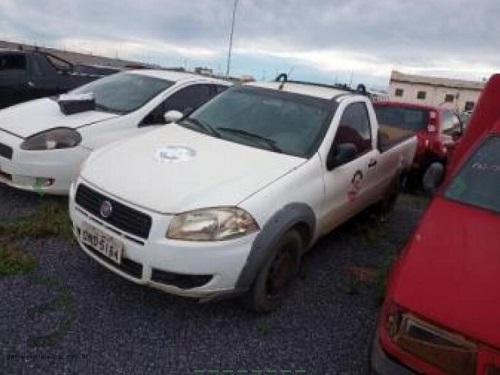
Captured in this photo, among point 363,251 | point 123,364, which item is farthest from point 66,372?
point 363,251

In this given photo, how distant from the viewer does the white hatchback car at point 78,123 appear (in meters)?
4.87

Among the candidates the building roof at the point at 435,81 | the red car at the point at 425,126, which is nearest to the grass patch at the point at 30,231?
the red car at the point at 425,126

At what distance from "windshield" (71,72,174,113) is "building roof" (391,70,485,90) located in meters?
54.5

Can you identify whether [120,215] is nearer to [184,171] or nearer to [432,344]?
[184,171]

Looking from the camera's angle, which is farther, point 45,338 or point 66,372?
point 45,338

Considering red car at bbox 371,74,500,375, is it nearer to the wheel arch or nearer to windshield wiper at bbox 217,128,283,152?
the wheel arch

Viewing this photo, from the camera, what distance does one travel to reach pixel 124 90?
6082mm

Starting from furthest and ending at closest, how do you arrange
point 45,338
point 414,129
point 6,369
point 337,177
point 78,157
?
1. point 414,129
2. point 78,157
3. point 337,177
4. point 45,338
5. point 6,369

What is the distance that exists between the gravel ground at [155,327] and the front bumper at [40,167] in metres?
0.83

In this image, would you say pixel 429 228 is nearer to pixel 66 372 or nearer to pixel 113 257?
pixel 113 257

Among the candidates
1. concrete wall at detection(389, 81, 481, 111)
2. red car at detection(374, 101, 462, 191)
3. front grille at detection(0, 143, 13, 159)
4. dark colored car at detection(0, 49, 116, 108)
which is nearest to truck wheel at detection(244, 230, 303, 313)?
front grille at detection(0, 143, 13, 159)

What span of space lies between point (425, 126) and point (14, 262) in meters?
6.60

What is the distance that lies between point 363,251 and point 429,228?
6.82 ft

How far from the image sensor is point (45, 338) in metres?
3.00
